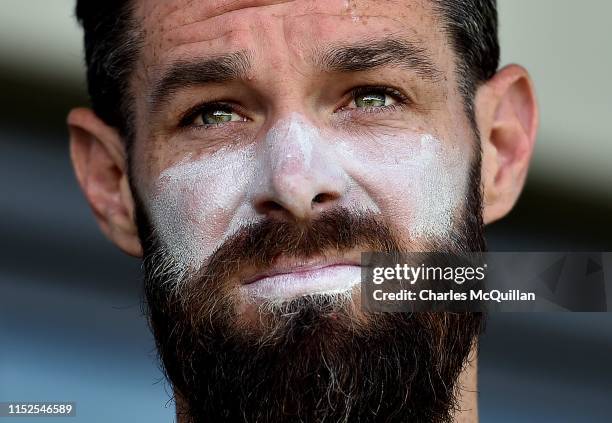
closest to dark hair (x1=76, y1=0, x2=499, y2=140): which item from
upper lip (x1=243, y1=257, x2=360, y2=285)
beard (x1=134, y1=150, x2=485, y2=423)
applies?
beard (x1=134, y1=150, x2=485, y2=423)

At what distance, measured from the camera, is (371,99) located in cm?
241

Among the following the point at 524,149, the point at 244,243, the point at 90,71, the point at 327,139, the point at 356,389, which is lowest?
the point at 356,389

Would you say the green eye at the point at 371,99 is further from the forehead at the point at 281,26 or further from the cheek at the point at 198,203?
the cheek at the point at 198,203

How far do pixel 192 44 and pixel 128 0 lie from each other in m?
0.32

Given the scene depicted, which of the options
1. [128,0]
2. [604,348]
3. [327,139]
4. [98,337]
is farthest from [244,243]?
[604,348]

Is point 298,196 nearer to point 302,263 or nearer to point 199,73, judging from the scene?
point 302,263

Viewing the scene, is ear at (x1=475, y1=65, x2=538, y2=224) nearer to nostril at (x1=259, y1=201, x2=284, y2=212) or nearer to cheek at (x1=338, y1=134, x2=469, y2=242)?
cheek at (x1=338, y1=134, x2=469, y2=242)

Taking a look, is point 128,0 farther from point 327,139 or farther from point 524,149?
point 524,149

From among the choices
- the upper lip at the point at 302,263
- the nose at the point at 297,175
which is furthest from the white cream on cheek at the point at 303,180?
the upper lip at the point at 302,263

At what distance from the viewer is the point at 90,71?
2838 mm

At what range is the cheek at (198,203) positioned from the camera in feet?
7.67

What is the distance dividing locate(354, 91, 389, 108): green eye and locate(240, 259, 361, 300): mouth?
1.24ft

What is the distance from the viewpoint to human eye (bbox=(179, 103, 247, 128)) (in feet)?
7.97

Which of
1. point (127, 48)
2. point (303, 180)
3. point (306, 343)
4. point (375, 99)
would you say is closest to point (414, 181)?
point (375, 99)
